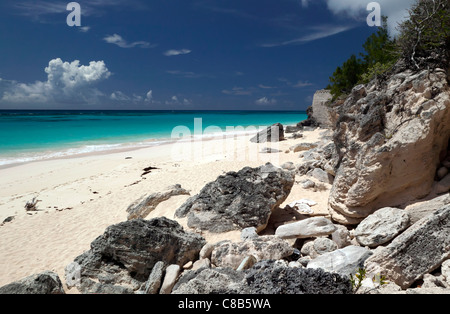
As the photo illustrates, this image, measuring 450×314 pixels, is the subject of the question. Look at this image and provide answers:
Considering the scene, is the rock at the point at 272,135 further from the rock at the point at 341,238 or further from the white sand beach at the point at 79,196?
the rock at the point at 341,238

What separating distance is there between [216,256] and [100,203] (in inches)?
278

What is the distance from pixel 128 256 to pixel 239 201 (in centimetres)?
301

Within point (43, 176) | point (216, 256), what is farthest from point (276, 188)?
point (43, 176)

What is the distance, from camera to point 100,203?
1020cm

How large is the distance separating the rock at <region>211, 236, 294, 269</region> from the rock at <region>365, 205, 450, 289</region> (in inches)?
58.6

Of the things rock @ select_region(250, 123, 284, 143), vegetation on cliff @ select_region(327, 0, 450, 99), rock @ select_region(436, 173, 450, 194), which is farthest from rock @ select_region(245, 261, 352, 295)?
rock @ select_region(250, 123, 284, 143)

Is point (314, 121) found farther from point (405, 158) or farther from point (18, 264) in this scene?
point (18, 264)

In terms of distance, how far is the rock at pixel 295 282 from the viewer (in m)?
3.07

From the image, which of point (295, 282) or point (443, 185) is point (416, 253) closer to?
point (295, 282)

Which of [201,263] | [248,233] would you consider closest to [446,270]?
[248,233]

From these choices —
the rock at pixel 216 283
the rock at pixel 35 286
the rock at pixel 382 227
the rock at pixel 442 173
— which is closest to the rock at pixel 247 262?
the rock at pixel 216 283

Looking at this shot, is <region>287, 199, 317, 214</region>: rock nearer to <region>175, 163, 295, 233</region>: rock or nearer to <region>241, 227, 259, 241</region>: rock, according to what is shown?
<region>175, 163, 295, 233</region>: rock

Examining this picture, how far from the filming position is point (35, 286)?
3.86 m
